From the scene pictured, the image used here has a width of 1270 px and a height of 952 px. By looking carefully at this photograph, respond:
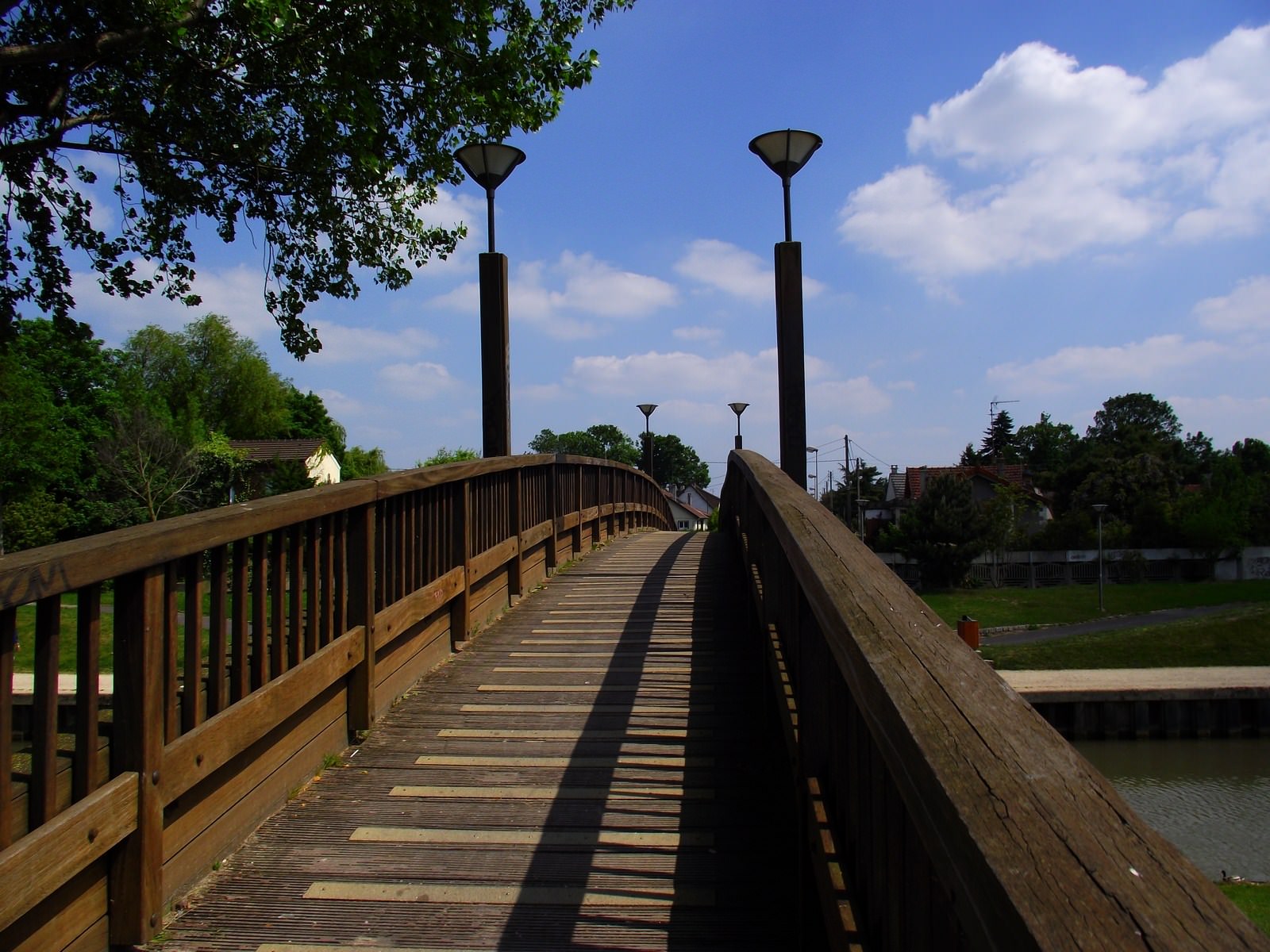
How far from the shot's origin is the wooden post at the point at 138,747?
259 centimetres

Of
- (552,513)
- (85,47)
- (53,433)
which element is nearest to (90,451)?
(53,433)

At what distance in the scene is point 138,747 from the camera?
Result: 8.53ft

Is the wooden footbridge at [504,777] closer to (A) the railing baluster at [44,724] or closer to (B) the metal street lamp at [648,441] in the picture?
(A) the railing baluster at [44,724]

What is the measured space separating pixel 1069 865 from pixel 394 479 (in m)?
4.03

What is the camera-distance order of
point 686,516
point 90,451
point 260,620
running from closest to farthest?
point 260,620 < point 90,451 < point 686,516

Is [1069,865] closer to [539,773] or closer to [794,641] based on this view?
[794,641]

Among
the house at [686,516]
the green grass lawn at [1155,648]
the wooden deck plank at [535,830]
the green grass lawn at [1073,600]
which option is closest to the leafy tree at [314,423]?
the house at [686,516]

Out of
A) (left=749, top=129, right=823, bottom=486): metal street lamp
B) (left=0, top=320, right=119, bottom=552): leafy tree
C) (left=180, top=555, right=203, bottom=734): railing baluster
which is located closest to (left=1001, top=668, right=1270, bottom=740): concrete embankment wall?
(left=749, top=129, right=823, bottom=486): metal street lamp

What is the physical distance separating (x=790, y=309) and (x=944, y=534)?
139ft

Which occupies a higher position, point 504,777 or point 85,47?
point 85,47

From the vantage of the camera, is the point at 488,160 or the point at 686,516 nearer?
the point at 488,160

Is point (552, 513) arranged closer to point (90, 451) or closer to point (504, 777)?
point (504, 777)

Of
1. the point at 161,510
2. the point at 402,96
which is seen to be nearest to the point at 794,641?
the point at 402,96

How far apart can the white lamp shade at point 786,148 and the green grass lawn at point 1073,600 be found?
32476mm
